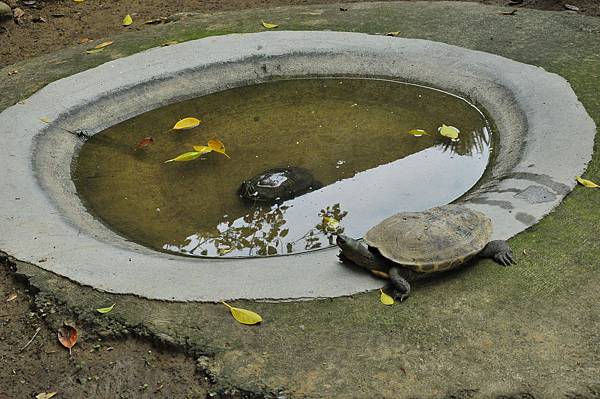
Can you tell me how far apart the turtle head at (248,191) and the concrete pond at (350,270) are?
2.82 feet

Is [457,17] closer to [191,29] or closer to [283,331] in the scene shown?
[191,29]

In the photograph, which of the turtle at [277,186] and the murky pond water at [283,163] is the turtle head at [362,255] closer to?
the murky pond water at [283,163]

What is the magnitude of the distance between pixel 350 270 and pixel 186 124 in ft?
8.74

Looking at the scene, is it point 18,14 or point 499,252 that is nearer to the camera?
point 499,252

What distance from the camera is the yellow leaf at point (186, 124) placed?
5.76 metres

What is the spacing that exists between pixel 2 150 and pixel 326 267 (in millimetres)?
2790

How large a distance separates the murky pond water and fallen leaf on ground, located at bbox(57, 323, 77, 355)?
96cm

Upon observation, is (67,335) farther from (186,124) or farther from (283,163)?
(186,124)

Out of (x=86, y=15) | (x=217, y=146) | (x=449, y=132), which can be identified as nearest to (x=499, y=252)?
(x=449, y=132)

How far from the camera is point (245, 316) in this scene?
3.33 meters

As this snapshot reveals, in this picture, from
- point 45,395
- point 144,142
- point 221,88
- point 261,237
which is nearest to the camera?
point 45,395

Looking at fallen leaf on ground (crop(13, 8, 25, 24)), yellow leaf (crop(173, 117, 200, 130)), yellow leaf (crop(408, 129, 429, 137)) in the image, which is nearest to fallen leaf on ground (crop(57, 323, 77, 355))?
yellow leaf (crop(173, 117, 200, 130))

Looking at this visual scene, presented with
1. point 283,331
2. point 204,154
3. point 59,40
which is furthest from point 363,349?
point 59,40

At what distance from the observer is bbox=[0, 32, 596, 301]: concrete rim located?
3.67m
